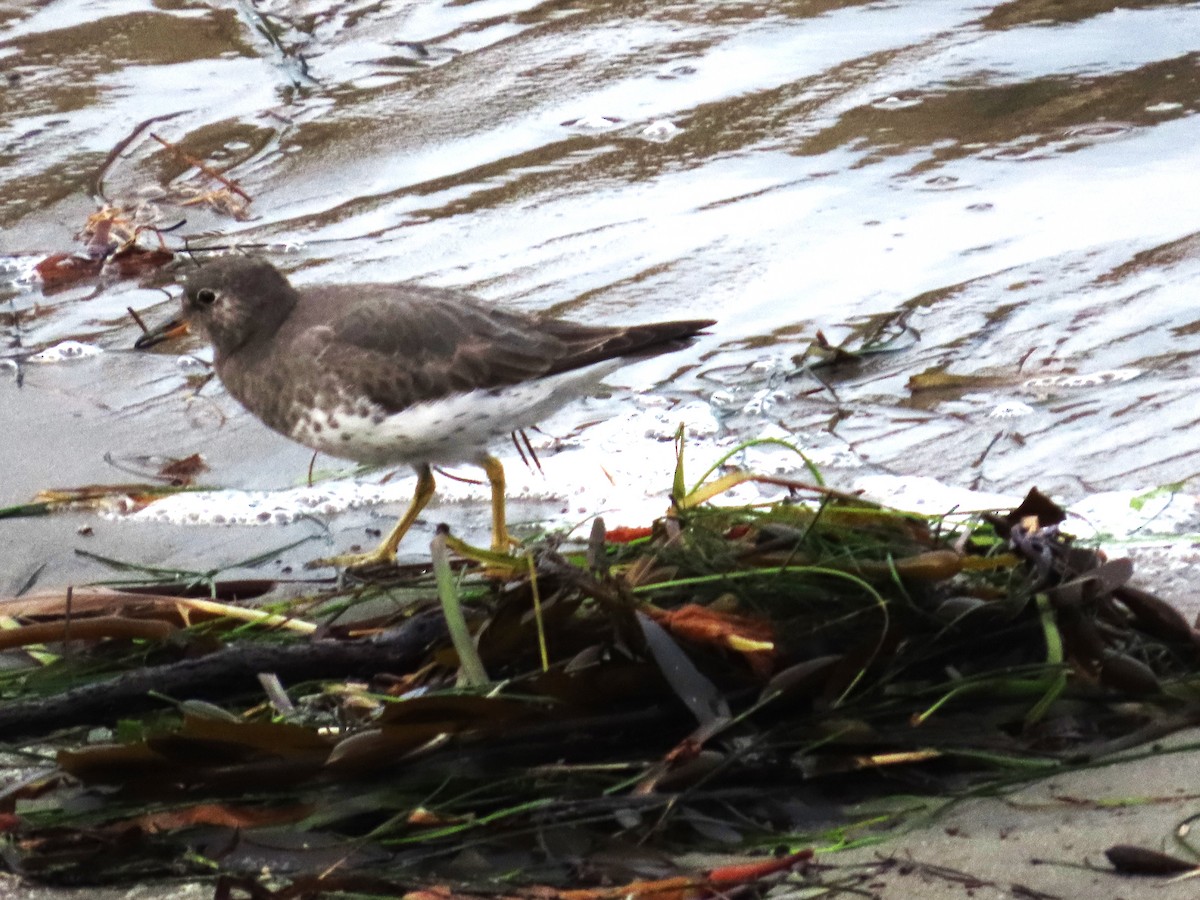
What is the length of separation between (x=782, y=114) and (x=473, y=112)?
3.95 feet

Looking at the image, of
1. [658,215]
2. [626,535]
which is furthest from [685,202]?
[626,535]

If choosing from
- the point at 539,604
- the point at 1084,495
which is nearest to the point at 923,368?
the point at 1084,495

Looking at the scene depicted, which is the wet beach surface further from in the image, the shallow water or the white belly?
the white belly

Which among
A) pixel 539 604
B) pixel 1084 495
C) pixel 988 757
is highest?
pixel 539 604

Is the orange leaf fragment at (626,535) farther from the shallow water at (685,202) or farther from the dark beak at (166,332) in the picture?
the dark beak at (166,332)

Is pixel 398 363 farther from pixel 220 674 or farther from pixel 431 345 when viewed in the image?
pixel 220 674

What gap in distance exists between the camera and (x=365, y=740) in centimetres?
242

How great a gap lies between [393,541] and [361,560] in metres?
0.17

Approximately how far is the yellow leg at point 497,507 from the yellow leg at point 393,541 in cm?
15

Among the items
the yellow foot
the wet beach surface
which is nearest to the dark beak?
the wet beach surface

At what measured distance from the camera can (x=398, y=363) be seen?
384 cm

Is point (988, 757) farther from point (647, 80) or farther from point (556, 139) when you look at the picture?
point (647, 80)

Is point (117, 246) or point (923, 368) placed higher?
point (117, 246)

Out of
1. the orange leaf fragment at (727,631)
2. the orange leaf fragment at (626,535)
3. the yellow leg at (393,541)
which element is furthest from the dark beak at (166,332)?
the orange leaf fragment at (727,631)
